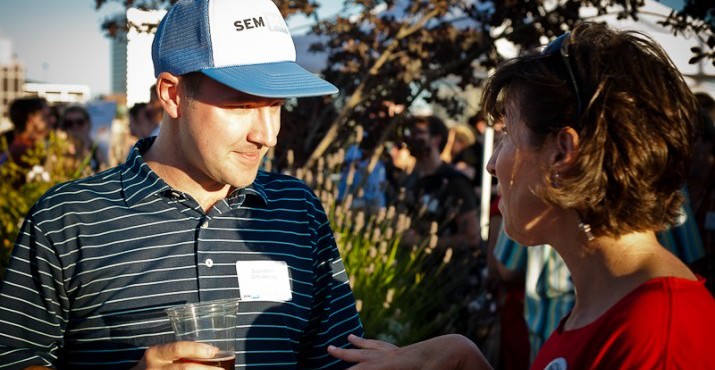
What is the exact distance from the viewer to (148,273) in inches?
82.4

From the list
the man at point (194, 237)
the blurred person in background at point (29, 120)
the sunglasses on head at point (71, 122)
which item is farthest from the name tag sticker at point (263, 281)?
the sunglasses on head at point (71, 122)

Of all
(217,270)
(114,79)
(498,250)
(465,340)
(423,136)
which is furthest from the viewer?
(114,79)

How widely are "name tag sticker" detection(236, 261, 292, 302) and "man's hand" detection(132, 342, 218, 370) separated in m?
0.44

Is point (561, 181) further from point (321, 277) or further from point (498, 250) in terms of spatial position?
point (498, 250)

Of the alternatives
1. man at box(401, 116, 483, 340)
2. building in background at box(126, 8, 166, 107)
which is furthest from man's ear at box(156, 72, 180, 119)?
man at box(401, 116, 483, 340)

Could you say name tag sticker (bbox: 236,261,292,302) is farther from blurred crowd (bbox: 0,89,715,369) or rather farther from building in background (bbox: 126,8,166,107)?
blurred crowd (bbox: 0,89,715,369)

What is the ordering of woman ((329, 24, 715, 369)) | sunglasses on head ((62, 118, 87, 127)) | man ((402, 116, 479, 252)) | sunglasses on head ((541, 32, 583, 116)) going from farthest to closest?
1. sunglasses on head ((62, 118, 87, 127))
2. man ((402, 116, 479, 252))
3. sunglasses on head ((541, 32, 583, 116))
4. woman ((329, 24, 715, 369))

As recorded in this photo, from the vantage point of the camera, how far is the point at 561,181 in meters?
1.74

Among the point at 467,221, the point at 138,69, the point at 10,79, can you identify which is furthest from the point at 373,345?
the point at 10,79

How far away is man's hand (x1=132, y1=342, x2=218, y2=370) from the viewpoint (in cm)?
171

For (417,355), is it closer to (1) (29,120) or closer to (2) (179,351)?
(2) (179,351)

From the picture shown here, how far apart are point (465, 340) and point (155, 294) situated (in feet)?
2.50

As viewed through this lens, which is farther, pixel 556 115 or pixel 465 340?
pixel 465 340

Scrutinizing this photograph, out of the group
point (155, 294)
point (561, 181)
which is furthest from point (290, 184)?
point (561, 181)
